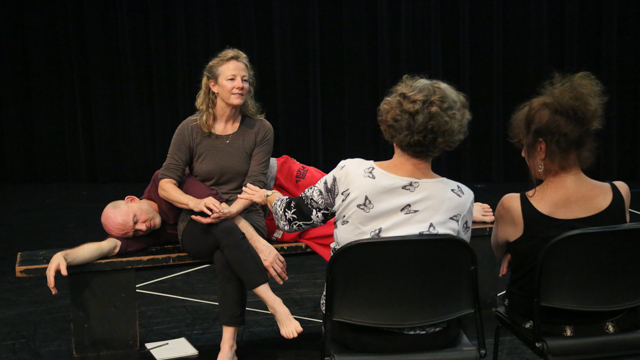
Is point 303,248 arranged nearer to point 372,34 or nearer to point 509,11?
point 372,34

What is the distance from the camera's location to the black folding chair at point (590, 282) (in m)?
1.61

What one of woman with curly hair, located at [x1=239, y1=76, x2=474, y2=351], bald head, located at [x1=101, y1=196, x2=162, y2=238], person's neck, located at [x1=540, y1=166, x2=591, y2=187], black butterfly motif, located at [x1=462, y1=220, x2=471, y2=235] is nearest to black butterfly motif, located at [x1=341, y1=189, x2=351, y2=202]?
woman with curly hair, located at [x1=239, y1=76, x2=474, y2=351]

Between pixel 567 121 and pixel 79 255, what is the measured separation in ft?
6.16

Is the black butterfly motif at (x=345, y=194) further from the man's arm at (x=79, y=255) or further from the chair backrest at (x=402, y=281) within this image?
the man's arm at (x=79, y=255)

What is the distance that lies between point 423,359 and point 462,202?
456 mm

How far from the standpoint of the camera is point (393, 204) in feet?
5.43

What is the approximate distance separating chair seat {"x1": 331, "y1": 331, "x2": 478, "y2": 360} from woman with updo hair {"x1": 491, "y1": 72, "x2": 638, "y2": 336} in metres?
0.27

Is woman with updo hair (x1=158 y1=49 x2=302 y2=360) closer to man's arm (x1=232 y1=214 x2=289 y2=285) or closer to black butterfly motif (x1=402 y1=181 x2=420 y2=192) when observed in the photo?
man's arm (x1=232 y1=214 x2=289 y2=285)

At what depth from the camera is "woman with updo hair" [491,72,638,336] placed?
1.68 metres

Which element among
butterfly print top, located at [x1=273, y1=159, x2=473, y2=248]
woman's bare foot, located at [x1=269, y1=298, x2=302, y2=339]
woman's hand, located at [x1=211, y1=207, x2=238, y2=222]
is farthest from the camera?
woman's hand, located at [x1=211, y1=207, x2=238, y2=222]

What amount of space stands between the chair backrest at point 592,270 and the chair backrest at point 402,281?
0.22 meters

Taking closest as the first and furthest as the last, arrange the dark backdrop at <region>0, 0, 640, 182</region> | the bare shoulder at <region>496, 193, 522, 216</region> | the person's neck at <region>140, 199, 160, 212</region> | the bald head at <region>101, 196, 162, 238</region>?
1. the bare shoulder at <region>496, 193, 522, 216</region>
2. the bald head at <region>101, 196, 162, 238</region>
3. the person's neck at <region>140, 199, 160, 212</region>
4. the dark backdrop at <region>0, 0, 640, 182</region>

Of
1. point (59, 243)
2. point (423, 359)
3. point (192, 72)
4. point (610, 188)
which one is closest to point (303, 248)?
point (423, 359)

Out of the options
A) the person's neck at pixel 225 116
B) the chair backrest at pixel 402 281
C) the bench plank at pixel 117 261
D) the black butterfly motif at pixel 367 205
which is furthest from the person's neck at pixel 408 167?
the person's neck at pixel 225 116
